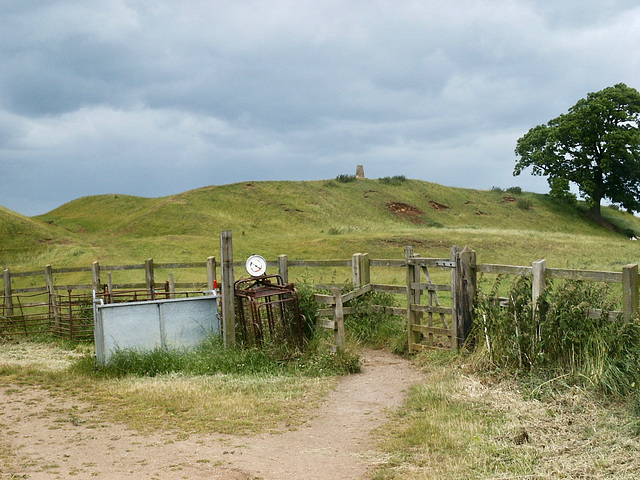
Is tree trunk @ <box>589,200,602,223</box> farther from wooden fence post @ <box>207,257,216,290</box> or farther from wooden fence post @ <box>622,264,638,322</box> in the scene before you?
wooden fence post @ <box>622,264,638,322</box>

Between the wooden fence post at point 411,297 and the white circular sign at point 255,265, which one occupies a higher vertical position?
the white circular sign at point 255,265

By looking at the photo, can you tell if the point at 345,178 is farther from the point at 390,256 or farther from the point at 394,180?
the point at 390,256

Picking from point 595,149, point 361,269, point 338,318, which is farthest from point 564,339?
point 595,149

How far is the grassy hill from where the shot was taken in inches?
1191

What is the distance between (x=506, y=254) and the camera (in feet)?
102

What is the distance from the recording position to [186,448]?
596cm

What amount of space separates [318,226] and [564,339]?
1478 inches

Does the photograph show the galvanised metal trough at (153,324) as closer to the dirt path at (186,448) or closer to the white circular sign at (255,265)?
the white circular sign at (255,265)

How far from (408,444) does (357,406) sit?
65.1 inches

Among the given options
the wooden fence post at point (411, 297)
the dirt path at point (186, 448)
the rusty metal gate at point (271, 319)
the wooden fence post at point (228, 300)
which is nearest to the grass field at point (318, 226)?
the wooden fence post at point (228, 300)

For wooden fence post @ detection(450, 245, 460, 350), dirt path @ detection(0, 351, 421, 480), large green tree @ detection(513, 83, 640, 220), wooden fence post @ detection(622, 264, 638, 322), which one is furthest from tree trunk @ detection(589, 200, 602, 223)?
dirt path @ detection(0, 351, 421, 480)

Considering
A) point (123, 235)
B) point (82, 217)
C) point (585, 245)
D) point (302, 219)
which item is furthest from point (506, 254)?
point (82, 217)

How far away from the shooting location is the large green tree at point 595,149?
48.3 m

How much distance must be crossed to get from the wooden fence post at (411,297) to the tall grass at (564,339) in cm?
166
